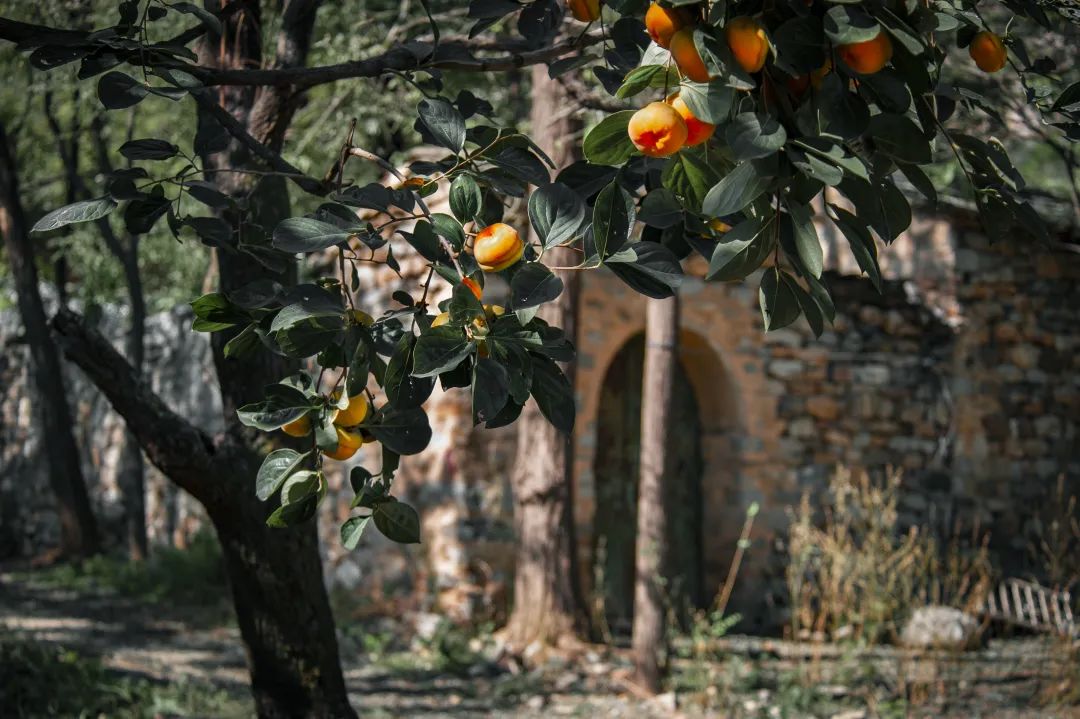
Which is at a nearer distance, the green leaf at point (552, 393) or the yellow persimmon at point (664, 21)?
the yellow persimmon at point (664, 21)

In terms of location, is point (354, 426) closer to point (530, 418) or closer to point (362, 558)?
point (530, 418)

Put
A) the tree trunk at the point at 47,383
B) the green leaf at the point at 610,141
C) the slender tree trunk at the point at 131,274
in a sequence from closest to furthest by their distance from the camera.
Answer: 1. the green leaf at the point at 610,141
2. the tree trunk at the point at 47,383
3. the slender tree trunk at the point at 131,274

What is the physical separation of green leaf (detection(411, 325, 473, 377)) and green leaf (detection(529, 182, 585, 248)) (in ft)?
0.56

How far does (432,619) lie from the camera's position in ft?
21.2

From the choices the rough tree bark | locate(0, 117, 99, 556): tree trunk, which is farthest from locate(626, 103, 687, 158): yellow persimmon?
locate(0, 117, 99, 556): tree trunk

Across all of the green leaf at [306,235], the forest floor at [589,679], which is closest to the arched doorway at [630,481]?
the forest floor at [589,679]

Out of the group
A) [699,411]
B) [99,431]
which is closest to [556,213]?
[699,411]

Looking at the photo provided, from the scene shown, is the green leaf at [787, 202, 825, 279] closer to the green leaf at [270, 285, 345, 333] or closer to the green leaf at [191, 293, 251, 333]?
the green leaf at [270, 285, 345, 333]

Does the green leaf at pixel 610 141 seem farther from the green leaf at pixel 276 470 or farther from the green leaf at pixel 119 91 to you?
the green leaf at pixel 119 91

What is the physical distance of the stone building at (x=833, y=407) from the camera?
7203 mm

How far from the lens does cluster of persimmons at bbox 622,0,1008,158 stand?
4.17 feet

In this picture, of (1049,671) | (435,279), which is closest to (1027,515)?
(1049,671)

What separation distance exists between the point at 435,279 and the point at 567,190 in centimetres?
537

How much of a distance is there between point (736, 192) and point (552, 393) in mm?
442
